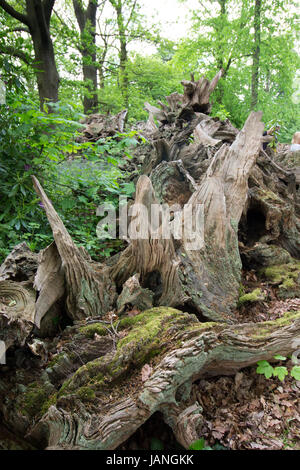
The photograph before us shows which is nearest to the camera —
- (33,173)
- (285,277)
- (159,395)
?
(159,395)

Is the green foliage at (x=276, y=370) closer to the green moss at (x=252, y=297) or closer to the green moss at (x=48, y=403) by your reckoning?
the green moss at (x=252, y=297)

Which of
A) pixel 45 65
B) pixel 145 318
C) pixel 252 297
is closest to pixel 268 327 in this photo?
pixel 252 297

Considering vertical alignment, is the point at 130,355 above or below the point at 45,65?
below

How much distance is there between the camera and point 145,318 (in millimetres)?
2713

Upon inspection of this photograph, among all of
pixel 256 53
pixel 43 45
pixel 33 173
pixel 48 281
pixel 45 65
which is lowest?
pixel 48 281

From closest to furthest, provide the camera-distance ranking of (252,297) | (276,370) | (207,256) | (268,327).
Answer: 1. (276,370)
2. (268,327)
3. (252,297)
4. (207,256)

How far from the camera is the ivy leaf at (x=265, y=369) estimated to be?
2.46 m

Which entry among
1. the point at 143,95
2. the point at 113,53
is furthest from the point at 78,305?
the point at 113,53

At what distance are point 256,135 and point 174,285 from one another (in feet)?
10.9

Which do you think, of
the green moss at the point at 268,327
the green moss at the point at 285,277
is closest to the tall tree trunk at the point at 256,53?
the green moss at the point at 285,277

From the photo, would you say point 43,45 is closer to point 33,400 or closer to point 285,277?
point 285,277

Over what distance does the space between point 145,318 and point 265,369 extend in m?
1.13

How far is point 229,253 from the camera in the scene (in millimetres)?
3824
